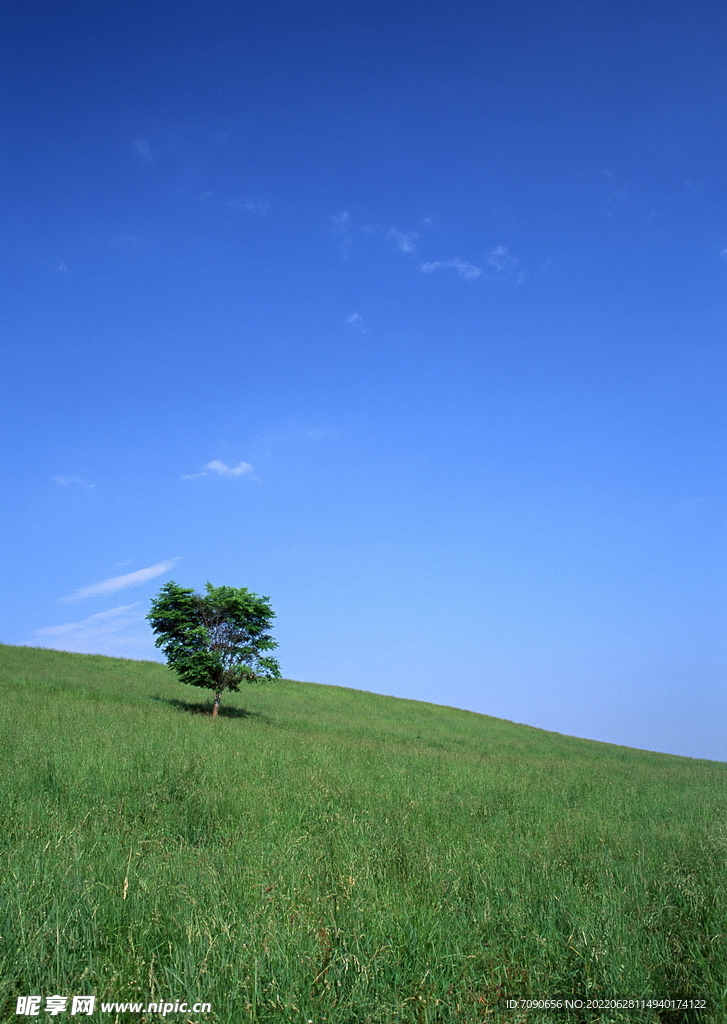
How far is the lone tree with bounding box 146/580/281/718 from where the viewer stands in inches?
1101

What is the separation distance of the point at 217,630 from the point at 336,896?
25.1 meters

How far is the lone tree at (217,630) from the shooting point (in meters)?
28.0

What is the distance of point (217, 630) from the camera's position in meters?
28.7

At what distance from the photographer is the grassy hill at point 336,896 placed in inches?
141

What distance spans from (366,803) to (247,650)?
20694mm

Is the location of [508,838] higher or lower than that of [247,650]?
lower

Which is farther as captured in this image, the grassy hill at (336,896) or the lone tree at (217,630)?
the lone tree at (217,630)

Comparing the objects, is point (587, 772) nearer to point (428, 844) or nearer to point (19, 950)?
point (428, 844)

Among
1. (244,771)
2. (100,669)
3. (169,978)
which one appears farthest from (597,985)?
(100,669)

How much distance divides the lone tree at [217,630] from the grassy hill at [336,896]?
1714 centimetres

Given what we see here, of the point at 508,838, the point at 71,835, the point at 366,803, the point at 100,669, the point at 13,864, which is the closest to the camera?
the point at 13,864

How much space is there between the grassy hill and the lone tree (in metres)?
17.1

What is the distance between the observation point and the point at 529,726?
5756 centimetres

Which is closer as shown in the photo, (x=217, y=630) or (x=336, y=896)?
(x=336, y=896)
